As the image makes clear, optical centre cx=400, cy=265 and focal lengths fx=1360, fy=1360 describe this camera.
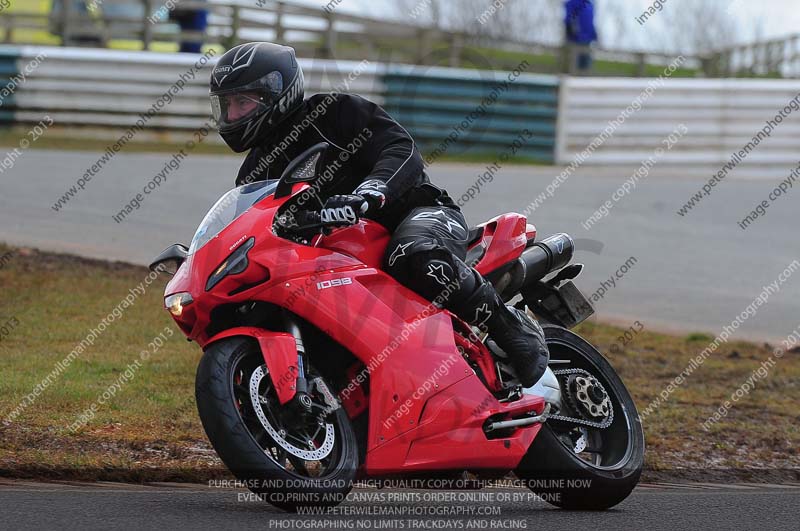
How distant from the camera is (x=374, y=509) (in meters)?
5.47

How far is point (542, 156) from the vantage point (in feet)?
65.3

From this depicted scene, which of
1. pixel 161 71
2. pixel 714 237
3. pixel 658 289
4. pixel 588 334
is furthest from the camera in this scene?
pixel 161 71

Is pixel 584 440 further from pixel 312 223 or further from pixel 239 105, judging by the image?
pixel 239 105

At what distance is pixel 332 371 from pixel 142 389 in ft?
8.91

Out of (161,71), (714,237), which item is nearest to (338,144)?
(714,237)

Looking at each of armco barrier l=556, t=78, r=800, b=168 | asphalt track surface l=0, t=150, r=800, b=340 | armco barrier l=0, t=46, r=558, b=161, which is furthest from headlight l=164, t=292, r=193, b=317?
armco barrier l=556, t=78, r=800, b=168

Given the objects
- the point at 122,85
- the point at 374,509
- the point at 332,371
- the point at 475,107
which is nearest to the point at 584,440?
the point at 374,509

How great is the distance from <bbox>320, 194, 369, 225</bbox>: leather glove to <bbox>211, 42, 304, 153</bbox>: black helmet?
1.94 ft

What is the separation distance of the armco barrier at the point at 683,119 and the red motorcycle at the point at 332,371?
14.3 metres

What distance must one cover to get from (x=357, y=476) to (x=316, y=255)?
857 mm

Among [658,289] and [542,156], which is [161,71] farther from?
[658,289]

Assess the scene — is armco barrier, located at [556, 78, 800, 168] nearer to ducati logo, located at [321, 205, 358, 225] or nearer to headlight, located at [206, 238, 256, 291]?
ducati logo, located at [321, 205, 358, 225]

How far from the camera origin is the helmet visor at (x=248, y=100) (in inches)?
216

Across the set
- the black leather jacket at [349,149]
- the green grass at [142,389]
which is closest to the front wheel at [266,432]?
the black leather jacket at [349,149]
